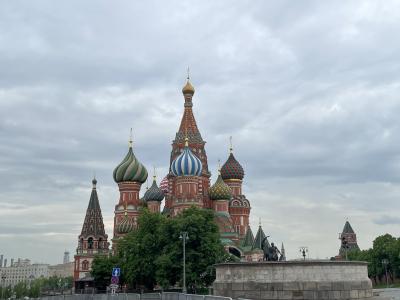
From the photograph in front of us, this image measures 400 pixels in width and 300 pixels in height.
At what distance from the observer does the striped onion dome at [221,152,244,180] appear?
8450 centimetres

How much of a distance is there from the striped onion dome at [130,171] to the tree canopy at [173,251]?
28.1m

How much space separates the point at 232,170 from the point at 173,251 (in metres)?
40.9

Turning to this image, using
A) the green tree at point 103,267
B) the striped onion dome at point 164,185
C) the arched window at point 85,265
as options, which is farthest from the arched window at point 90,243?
the green tree at point 103,267

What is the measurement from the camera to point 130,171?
81875mm

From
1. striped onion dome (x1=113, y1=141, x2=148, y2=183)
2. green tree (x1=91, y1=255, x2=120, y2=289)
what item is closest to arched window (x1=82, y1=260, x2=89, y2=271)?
striped onion dome (x1=113, y1=141, x2=148, y2=183)

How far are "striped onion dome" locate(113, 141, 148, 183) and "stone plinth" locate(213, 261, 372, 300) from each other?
162 ft

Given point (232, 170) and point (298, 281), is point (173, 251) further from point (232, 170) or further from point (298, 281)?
point (232, 170)

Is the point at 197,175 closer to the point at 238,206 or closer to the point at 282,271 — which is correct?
the point at 238,206

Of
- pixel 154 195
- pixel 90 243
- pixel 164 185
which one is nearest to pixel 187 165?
pixel 154 195

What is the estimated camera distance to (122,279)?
2311 inches


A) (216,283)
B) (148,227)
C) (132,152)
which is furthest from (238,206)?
(216,283)

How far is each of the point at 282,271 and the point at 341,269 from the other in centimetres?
385

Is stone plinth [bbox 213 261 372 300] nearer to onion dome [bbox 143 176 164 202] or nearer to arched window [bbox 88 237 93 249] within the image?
onion dome [bbox 143 176 164 202]

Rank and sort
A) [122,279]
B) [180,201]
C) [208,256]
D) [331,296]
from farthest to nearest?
[180,201] → [122,279] → [208,256] → [331,296]
